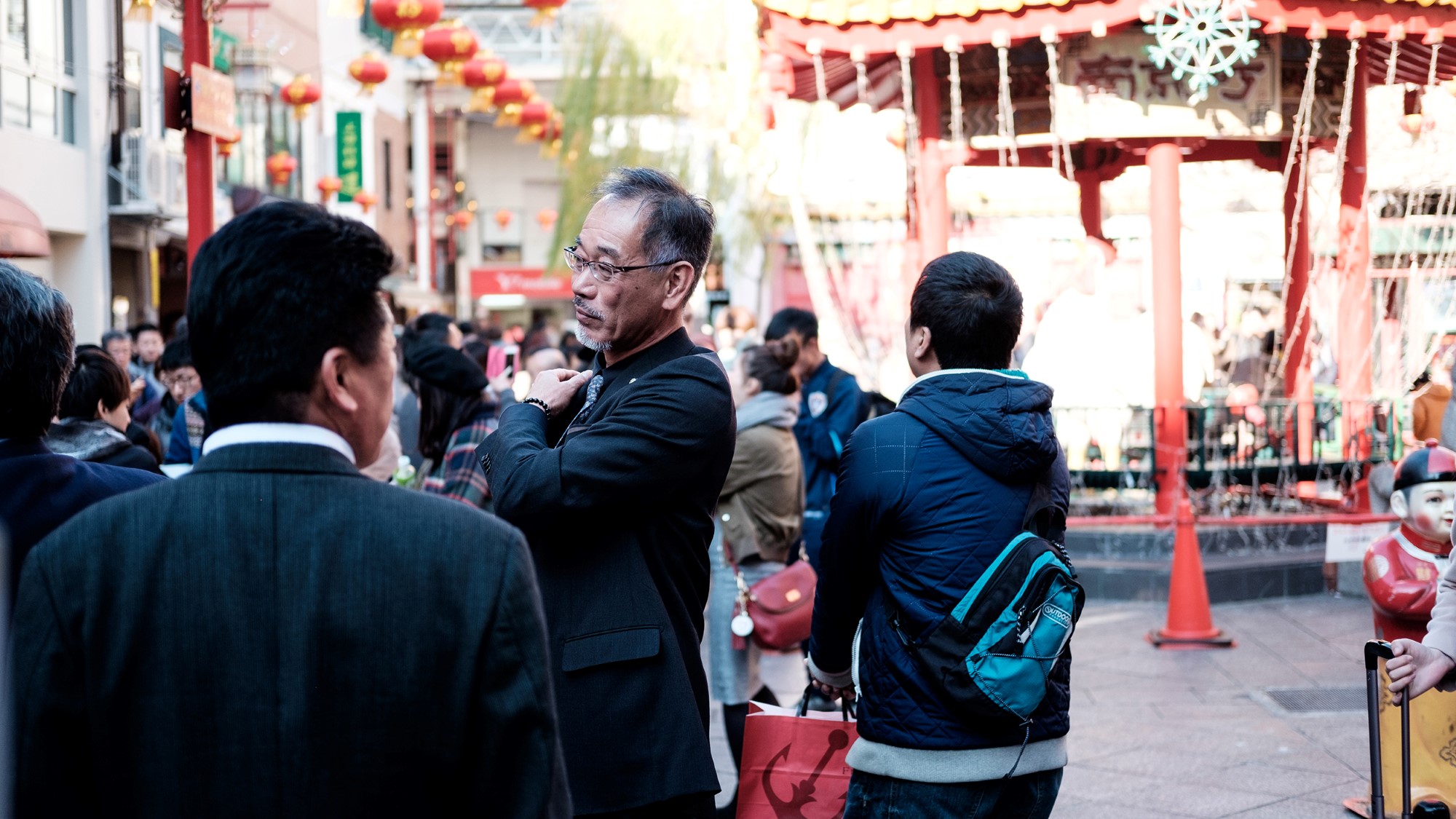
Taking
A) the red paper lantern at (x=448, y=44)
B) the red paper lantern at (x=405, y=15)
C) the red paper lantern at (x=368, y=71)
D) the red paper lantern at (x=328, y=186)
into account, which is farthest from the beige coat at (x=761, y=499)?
the red paper lantern at (x=328, y=186)

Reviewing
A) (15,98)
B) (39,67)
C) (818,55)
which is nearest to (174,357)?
(818,55)

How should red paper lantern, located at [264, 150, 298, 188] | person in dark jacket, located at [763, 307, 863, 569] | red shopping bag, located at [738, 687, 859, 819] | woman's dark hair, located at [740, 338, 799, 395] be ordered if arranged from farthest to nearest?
red paper lantern, located at [264, 150, 298, 188]
person in dark jacket, located at [763, 307, 863, 569]
woman's dark hair, located at [740, 338, 799, 395]
red shopping bag, located at [738, 687, 859, 819]

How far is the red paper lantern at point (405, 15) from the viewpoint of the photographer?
12.9 metres

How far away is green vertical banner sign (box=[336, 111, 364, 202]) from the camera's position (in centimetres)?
2928

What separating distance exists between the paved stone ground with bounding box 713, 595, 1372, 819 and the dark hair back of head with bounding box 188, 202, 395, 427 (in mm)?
4209

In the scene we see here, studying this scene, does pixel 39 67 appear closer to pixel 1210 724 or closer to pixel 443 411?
pixel 443 411

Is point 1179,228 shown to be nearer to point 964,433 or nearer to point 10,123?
point 964,433

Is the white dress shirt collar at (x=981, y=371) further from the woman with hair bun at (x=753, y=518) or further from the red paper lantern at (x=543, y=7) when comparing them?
the red paper lantern at (x=543, y=7)

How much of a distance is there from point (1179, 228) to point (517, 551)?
30.6 ft

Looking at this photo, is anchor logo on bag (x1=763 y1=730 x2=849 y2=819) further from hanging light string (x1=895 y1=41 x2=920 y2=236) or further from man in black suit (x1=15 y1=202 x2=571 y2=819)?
hanging light string (x1=895 y1=41 x2=920 y2=236)

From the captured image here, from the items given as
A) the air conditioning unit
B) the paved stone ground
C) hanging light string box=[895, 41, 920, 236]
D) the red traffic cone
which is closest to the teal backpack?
the paved stone ground

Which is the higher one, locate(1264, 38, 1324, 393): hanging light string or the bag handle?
locate(1264, 38, 1324, 393): hanging light string

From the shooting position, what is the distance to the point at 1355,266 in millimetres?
10984

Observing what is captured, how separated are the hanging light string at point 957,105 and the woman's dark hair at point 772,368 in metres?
3.86
